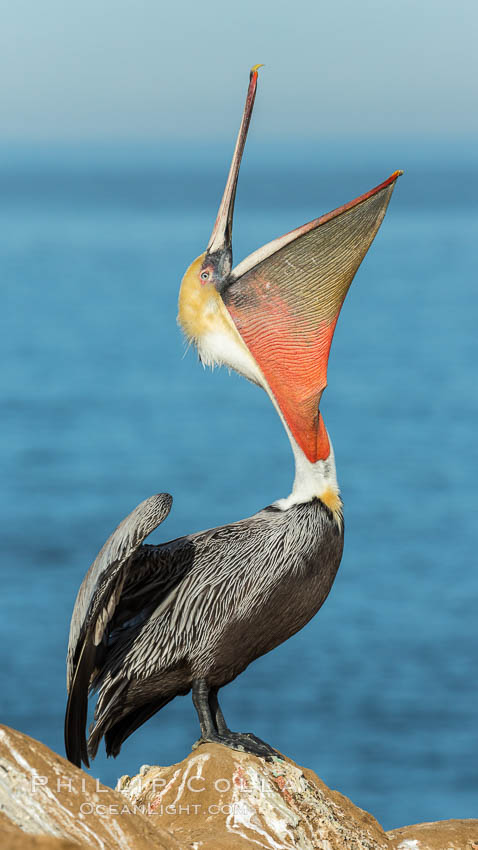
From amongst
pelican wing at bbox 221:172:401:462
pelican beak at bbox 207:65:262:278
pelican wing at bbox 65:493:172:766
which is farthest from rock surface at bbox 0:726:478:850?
pelican beak at bbox 207:65:262:278

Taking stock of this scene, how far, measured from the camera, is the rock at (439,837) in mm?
6660

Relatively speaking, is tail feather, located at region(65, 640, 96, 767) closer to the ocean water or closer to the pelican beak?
the pelican beak

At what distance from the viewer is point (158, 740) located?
24.3m

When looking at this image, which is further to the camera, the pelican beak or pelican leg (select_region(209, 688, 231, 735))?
the pelican beak

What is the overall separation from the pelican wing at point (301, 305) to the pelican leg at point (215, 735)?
1.25 metres

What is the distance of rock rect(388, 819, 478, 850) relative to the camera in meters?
6.66

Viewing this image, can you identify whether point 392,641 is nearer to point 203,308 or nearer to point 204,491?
point 204,491

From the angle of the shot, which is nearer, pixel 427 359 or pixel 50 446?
pixel 50 446

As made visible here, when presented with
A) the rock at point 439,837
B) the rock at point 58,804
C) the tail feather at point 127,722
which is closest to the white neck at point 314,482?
the tail feather at point 127,722

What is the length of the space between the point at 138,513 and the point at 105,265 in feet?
234

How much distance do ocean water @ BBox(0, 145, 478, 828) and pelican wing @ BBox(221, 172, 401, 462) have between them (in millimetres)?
14833

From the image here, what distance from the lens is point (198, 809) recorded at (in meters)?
6.06

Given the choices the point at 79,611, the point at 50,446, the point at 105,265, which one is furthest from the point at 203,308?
the point at 105,265

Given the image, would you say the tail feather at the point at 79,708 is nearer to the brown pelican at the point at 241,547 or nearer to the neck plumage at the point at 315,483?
the brown pelican at the point at 241,547
